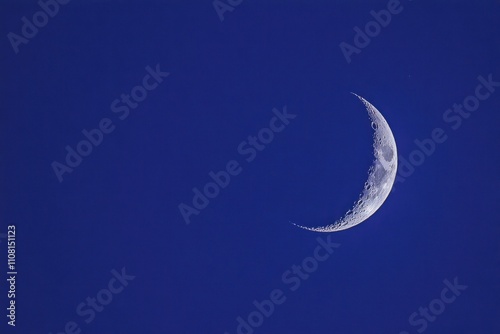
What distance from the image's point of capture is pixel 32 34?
7.49ft

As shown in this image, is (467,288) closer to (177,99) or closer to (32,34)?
(177,99)

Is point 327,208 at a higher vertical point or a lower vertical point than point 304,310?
higher

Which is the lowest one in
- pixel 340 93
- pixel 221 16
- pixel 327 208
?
pixel 327 208

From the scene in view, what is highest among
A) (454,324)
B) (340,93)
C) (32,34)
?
(32,34)

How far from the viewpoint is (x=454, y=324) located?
2.27m

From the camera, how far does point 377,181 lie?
Answer: 217 cm

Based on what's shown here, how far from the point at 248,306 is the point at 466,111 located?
158 cm

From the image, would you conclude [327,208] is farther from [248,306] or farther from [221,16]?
[221,16]

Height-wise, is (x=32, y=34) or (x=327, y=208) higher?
(x=32, y=34)

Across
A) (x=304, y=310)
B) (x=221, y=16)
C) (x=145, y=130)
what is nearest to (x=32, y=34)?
(x=145, y=130)

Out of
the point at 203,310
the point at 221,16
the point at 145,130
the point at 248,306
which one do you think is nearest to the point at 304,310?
the point at 248,306

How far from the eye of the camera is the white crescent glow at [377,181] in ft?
7.08

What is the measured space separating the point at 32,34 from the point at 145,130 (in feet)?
2.67

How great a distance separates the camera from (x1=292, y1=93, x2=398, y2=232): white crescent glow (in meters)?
2.16
